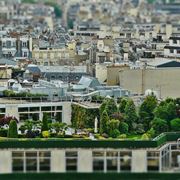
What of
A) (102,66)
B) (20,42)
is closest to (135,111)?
(102,66)

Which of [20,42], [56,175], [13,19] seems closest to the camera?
[56,175]

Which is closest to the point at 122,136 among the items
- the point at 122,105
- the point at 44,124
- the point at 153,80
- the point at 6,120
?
the point at 44,124

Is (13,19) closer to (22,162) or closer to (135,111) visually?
(135,111)

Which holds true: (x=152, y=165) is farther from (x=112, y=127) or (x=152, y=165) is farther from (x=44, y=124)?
(x=44, y=124)

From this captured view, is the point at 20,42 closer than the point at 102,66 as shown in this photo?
No

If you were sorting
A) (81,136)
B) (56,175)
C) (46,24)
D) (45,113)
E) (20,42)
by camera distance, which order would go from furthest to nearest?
(46,24) < (20,42) < (45,113) < (81,136) < (56,175)

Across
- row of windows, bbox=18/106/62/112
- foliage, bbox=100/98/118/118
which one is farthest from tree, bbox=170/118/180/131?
row of windows, bbox=18/106/62/112

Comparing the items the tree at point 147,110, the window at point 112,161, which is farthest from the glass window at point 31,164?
the tree at point 147,110

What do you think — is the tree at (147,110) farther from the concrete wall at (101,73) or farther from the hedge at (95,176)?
the hedge at (95,176)
